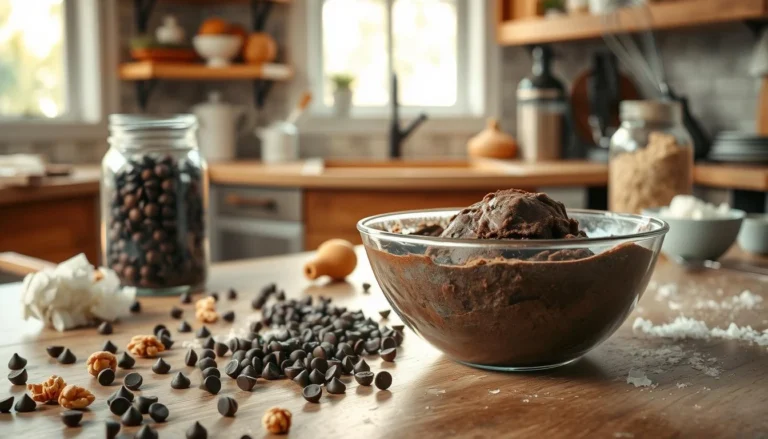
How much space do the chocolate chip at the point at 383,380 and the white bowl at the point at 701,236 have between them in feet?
2.51

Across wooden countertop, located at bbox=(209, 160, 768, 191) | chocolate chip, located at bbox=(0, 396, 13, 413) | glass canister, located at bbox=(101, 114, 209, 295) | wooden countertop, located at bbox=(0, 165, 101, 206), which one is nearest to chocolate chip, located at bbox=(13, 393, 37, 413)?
chocolate chip, located at bbox=(0, 396, 13, 413)

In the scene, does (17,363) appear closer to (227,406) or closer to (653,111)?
(227,406)

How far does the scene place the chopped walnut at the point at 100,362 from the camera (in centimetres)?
83

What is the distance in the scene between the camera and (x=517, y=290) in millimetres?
747

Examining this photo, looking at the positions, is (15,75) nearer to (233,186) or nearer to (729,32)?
(233,186)

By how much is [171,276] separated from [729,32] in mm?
2847

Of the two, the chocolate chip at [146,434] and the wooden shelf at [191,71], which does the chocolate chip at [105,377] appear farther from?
the wooden shelf at [191,71]

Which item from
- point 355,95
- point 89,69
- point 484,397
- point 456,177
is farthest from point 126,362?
point 355,95

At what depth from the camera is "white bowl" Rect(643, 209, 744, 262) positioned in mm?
1348

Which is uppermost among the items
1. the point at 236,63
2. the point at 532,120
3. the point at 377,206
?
the point at 236,63

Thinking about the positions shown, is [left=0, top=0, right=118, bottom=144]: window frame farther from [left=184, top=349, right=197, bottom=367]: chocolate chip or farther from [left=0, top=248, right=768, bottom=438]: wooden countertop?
[left=184, top=349, right=197, bottom=367]: chocolate chip

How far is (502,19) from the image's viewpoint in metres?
3.78

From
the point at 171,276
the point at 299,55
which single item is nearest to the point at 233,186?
the point at 299,55

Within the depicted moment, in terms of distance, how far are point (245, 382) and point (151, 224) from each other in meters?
0.52
